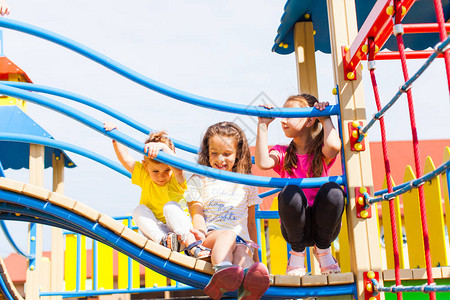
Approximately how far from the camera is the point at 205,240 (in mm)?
2246

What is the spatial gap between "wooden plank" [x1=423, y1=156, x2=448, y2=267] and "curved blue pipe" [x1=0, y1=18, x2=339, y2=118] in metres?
1.52

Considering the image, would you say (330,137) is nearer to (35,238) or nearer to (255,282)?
(255,282)

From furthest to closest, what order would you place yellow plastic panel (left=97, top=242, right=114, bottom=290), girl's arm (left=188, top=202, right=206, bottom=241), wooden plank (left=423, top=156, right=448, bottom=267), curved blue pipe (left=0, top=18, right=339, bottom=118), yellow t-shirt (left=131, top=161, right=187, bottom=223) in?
1. yellow plastic panel (left=97, top=242, right=114, bottom=290)
2. wooden plank (left=423, top=156, right=448, bottom=267)
3. yellow t-shirt (left=131, top=161, right=187, bottom=223)
4. girl's arm (left=188, top=202, right=206, bottom=241)
5. curved blue pipe (left=0, top=18, right=339, bottom=118)

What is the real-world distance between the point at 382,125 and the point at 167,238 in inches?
43.6

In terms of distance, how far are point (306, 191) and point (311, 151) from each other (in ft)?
0.66

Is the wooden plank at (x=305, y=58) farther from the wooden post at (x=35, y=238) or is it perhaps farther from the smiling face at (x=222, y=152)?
the wooden post at (x=35, y=238)

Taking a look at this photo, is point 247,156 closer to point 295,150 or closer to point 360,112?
point 295,150

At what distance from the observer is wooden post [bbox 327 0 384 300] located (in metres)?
2.04

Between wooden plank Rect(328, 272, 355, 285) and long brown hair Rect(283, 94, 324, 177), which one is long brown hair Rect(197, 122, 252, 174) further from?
wooden plank Rect(328, 272, 355, 285)

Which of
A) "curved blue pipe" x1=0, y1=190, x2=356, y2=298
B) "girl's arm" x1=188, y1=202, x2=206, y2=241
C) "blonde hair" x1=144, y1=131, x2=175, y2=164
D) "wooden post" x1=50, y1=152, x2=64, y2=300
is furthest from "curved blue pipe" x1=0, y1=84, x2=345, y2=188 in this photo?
"wooden post" x1=50, y1=152, x2=64, y2=300

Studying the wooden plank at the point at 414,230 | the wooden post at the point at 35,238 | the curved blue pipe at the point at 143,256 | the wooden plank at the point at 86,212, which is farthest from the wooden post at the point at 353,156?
the wooden post at the point at 35,238

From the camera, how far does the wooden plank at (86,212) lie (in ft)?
6.76

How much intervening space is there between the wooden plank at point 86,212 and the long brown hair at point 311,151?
0.98 m

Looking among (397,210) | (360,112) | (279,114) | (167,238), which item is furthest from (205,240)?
(397,210)
